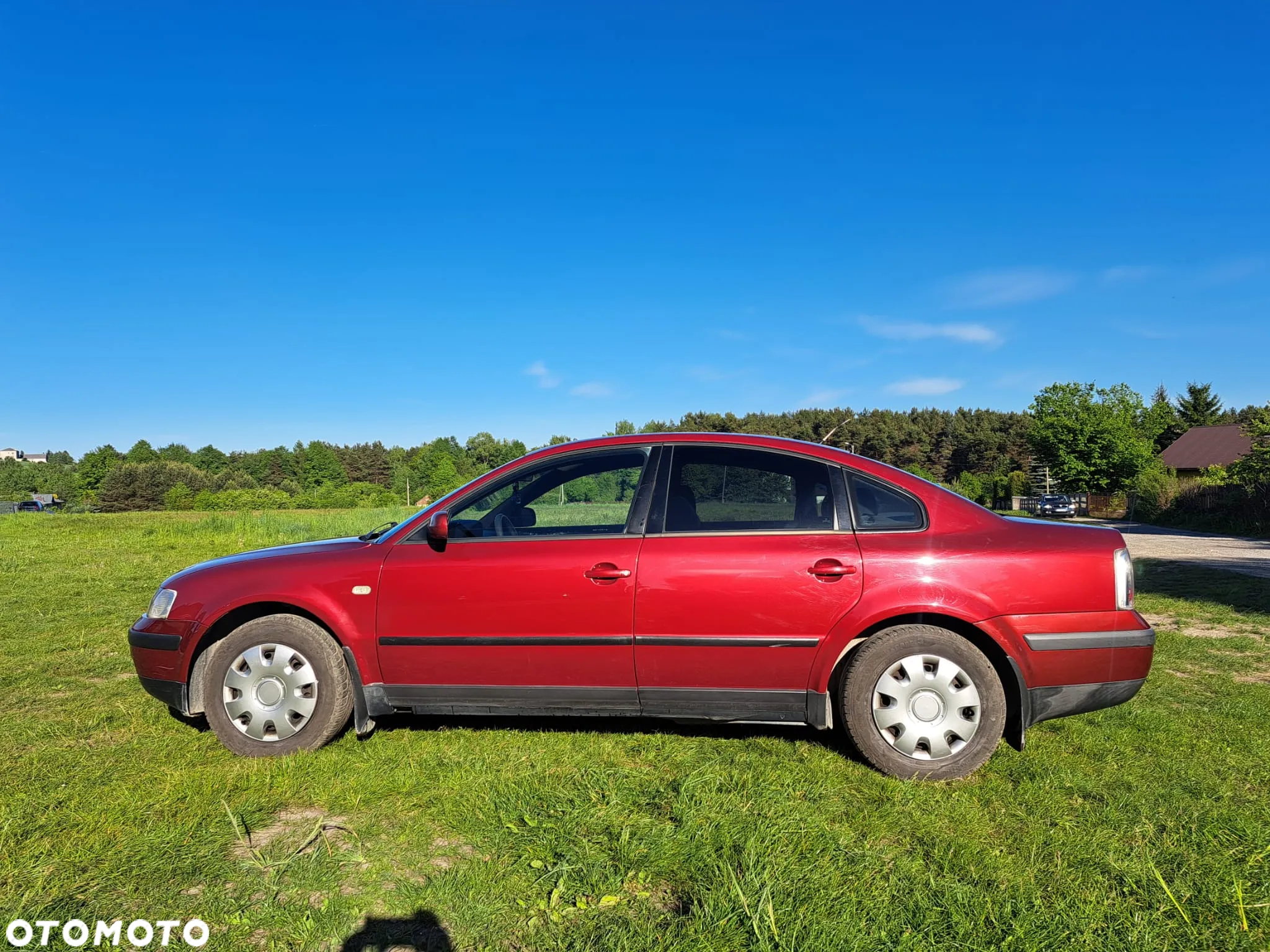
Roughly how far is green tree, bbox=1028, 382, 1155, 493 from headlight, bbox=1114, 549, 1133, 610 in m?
53.4

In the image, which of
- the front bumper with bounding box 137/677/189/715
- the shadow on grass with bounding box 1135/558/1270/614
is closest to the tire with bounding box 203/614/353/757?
the front bumper with bounding box 137/677/189/715

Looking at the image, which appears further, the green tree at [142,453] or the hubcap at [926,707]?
the green tree at [142,453]

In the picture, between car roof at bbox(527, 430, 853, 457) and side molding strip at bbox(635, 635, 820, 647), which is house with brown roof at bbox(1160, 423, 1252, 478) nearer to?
car roof at bbox(527, 430, 853, 457)

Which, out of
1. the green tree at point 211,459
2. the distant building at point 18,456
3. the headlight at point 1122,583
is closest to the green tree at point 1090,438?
the headlight at point 1122,583

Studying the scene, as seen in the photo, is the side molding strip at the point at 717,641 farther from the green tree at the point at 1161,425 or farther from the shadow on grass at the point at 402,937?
the green tree at the point at 1161,425

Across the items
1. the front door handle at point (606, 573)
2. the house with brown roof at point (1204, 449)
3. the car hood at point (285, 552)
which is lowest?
the front door handle at point (606, 573)

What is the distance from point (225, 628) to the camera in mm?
3965

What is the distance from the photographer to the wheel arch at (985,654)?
3418mm

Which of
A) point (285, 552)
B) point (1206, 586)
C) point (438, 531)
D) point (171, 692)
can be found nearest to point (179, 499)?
point (171, 692)

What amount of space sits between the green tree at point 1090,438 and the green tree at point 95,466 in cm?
9663

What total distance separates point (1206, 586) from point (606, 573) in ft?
35.6

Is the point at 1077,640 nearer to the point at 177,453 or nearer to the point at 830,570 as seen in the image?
the point at 830,570

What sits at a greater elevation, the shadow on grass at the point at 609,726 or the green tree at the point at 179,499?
the green tree at the point at 179,499

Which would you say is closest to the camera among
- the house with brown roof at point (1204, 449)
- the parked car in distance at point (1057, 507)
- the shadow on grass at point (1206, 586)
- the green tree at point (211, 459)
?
the shadow on grass at point (1206, 586)
